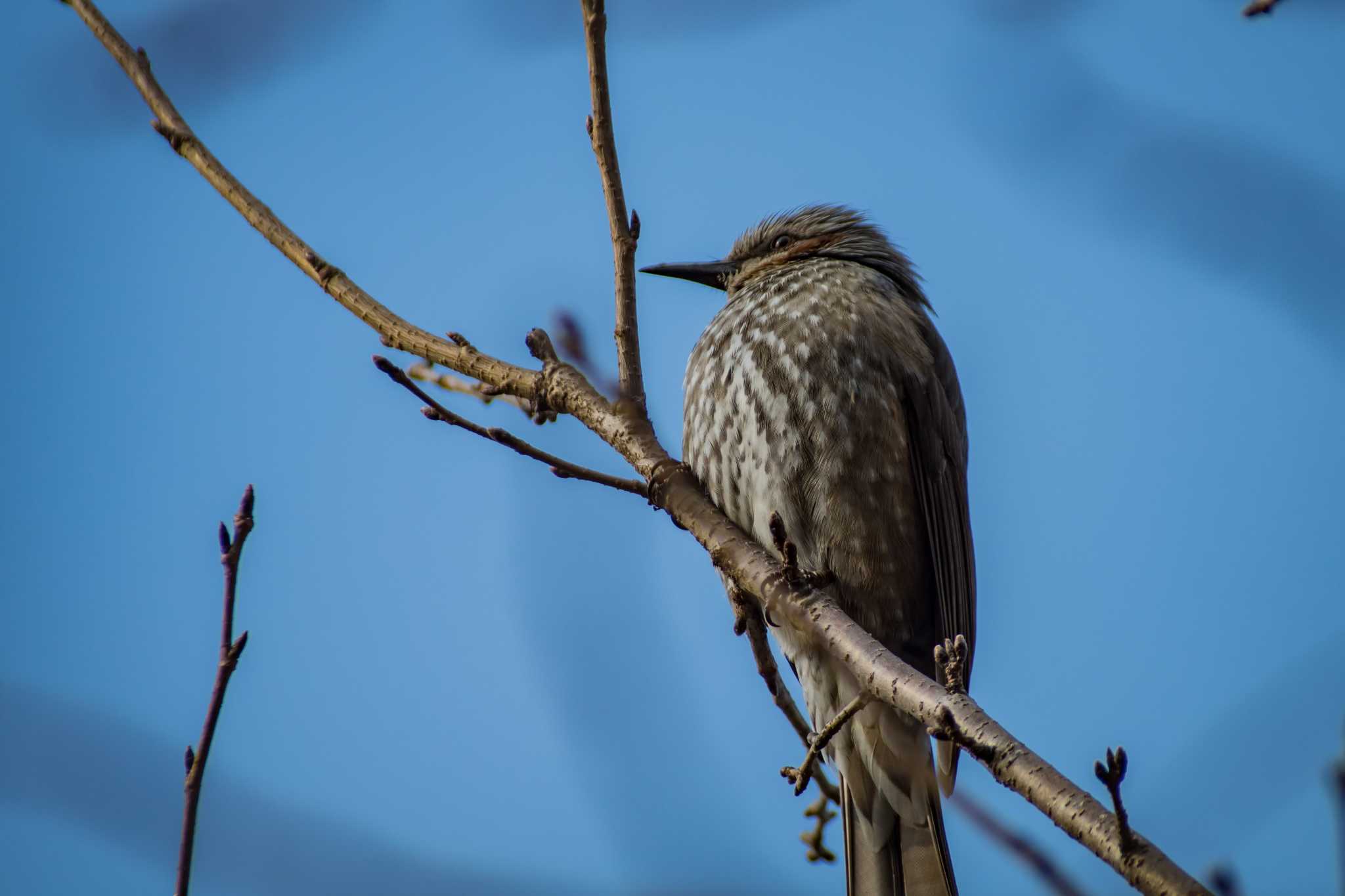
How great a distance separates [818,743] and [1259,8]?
1.68 metres

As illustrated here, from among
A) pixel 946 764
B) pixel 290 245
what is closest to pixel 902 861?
pixel 946 764

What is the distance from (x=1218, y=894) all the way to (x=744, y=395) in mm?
2753

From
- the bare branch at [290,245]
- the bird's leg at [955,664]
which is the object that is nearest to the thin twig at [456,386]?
the bare branch at [290,245]

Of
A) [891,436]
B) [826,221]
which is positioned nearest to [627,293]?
[891,436]

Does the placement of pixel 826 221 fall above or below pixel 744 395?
above

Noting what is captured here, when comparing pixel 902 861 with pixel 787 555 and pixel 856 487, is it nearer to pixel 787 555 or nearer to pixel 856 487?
pixel 856 487

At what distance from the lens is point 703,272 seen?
5.33 metres

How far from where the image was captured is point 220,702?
211cm

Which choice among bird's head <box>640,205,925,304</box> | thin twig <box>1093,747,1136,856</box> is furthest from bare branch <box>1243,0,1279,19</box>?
bird's head <box>640,205,925,304</box>

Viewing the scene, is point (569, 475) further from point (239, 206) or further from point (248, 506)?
point (239, 206)

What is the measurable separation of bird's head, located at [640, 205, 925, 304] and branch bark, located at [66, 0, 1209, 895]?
2.05 meters

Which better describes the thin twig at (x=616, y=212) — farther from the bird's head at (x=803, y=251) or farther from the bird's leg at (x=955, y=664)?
the bird's head at (x=803, y=251)

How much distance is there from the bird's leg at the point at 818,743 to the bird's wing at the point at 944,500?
3.55 ft

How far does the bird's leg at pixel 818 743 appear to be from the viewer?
8.40ft
